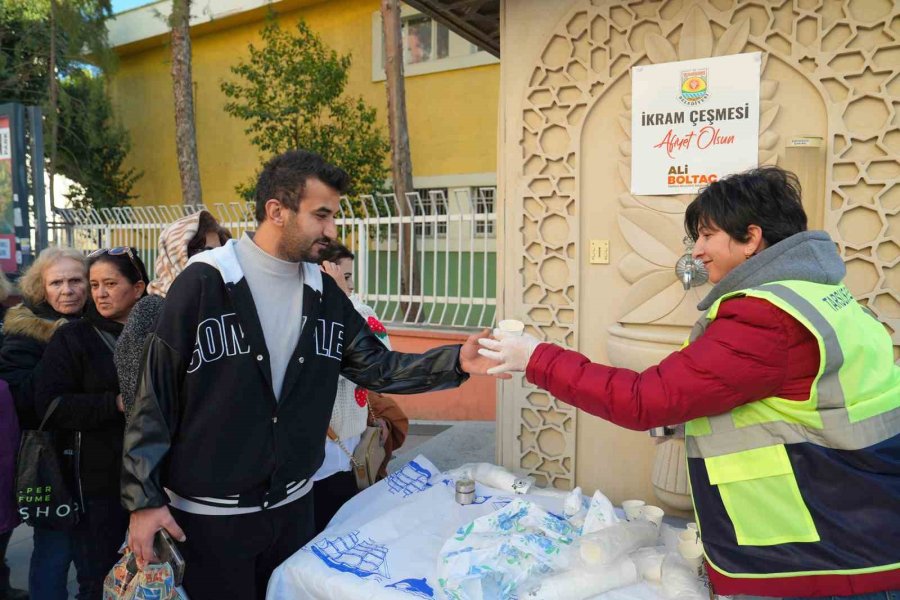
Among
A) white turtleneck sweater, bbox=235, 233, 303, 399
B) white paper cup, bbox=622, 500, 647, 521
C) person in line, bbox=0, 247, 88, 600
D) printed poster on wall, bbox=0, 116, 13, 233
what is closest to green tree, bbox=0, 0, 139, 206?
printed poster on wall, bbox=0, 116, 13, 233

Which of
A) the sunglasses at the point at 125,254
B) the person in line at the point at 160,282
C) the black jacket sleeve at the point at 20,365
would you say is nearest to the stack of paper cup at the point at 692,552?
the person in line at the point at 160,282

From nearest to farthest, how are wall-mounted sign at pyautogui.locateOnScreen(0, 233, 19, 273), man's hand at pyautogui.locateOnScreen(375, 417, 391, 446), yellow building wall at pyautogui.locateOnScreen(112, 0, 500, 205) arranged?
man's hand at pyautogui.locateOnScreen(375, 417, 391, 446) < wall-mounted sign at pyautogui.locateOnScreen(0, 233, 19, 273) < yellow building wall at pyautogui.locateOnScreen(112, 0, 500, 205)

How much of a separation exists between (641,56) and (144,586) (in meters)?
3.35

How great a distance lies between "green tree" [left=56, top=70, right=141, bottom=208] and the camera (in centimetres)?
1390

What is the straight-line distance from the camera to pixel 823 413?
4.90 feet

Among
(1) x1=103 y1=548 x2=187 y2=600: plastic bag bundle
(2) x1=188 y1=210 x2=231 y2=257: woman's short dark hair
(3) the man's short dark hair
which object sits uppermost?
(3) the man's short dark hair

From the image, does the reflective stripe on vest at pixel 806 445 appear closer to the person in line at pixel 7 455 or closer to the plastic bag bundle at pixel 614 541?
the plastic bag bundle at pixel 614 541

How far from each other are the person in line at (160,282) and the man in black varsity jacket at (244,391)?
0.30 m

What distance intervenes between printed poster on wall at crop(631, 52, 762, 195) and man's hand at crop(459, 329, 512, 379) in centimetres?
172

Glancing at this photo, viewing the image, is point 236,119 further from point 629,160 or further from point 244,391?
point 244,391

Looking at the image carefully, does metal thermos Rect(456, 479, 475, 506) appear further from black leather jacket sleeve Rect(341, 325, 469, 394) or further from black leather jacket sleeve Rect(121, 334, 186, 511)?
black leather jacket sleeve Rect(121, 334, 186, 511)

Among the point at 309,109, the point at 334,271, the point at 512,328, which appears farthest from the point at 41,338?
the point at 309,109

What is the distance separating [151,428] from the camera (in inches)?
73.4

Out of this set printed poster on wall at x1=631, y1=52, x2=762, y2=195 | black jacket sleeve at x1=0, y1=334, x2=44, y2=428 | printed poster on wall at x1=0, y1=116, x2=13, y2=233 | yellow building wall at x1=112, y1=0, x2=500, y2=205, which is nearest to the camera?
black jacket sleeve at x1=0, y1=334, x2=44, y2=428
